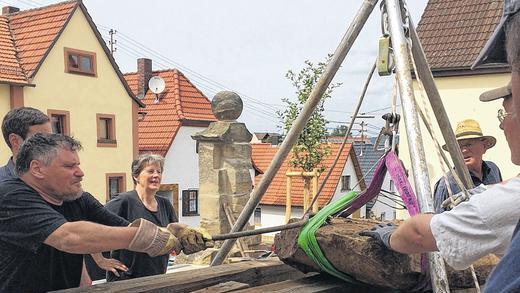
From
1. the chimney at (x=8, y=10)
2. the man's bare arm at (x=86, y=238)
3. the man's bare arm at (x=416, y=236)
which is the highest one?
the chimney at (x=8, y=10)

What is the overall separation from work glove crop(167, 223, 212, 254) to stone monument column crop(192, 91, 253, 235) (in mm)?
3355

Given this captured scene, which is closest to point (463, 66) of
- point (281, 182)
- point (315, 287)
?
point (315, 287)

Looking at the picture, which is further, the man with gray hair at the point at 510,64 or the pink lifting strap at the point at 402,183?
the pink lifting strap at the point at 402,183

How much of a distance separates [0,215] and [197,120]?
19.7 meters

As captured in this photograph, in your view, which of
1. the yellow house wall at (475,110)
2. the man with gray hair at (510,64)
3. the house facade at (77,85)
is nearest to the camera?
the man with gray hair at (510,64)

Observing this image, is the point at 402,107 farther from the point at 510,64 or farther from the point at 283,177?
the point at 283,177

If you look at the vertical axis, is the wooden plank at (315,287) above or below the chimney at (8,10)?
below

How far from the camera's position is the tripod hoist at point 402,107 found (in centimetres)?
228

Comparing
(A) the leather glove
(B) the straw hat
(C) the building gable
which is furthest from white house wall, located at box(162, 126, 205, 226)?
(A) the leather glove

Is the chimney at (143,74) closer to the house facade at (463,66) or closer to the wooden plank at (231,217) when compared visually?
the house facade at (463,66)

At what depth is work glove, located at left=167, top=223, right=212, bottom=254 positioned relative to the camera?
250 centimetres

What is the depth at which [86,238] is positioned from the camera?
212cm

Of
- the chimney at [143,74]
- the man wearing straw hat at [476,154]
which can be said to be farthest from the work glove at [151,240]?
the chimney at [143,74]

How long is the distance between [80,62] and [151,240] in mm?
17519
